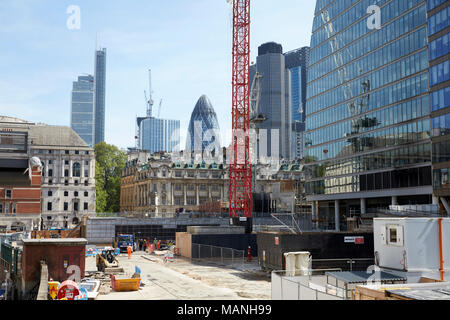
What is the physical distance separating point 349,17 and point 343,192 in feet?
104

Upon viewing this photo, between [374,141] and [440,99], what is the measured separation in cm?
1816

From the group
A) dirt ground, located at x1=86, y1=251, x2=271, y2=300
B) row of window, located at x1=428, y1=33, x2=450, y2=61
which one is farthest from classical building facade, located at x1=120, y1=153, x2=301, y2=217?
dirt ground, located at x1=86, y1=251, x2=271, y2=300

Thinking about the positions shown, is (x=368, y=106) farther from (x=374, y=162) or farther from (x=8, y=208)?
(x=8, y=208)

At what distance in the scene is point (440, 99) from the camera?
60.6 m

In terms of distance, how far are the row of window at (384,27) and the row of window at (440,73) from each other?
985cm

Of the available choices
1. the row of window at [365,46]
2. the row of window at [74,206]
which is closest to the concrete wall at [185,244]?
the row of window at [365,46]

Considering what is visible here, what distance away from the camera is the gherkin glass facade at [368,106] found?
68.6m

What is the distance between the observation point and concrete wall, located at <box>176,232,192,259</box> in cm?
5438

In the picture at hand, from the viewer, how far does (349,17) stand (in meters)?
86.1

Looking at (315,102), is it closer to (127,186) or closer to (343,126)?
(343,126)

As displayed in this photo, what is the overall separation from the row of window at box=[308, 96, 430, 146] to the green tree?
6912cm

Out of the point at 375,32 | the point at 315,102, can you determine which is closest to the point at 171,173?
the point at 315,102

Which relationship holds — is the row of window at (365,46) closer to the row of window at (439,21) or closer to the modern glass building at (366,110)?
the modern glass building at (366,110)

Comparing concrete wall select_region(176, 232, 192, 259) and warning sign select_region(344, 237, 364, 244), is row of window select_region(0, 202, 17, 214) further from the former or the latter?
warning sign select_region(344, 237, 364, 244)
